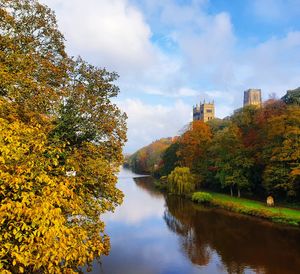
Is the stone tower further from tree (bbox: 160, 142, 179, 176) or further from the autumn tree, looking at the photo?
the autumn tree

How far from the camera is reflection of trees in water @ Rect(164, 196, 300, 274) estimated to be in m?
22.7

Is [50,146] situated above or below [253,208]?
above

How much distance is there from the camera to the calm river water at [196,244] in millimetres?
22203

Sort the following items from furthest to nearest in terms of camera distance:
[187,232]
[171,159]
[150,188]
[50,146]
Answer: [171,159] < [150,188] < [187,232] < [50,146]

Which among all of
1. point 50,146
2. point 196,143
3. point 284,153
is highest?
point 196,143

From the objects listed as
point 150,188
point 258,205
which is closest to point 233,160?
point 258,205

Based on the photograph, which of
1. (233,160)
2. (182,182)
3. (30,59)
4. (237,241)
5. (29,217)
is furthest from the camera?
(182,182)

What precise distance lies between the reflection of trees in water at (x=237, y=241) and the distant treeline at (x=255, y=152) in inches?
311

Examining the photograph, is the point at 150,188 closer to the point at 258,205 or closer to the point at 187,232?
the point at 258,205

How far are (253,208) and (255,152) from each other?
37.0 ft

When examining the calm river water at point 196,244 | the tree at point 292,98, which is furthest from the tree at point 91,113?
the tree at point 292,98

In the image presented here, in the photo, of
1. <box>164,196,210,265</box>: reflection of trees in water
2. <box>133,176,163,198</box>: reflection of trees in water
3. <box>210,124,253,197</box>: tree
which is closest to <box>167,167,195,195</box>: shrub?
<box>164,196,210,265</box>: reflection of trees in water

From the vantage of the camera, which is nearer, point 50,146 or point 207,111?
point 50,146

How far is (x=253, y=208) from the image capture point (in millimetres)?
38844
